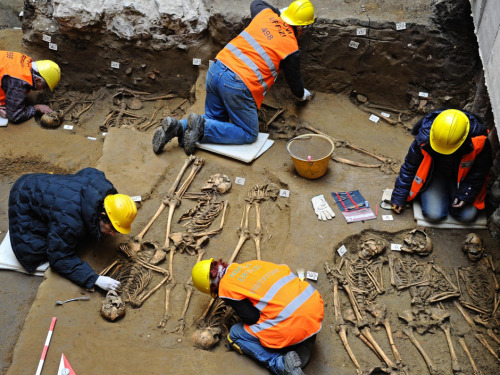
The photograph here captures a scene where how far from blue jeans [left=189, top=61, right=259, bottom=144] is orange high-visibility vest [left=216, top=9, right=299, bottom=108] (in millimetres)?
115

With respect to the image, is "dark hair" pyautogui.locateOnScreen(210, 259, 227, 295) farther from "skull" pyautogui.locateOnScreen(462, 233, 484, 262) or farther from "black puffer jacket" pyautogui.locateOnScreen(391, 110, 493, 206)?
"skull" pyautogui.locateOnScreen(462, 233, 484, 262)

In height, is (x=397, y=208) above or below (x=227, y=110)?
below

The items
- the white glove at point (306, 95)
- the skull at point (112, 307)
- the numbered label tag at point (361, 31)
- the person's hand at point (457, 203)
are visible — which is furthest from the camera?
the white glove at point (306, 95)

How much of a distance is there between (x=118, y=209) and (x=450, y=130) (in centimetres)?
343

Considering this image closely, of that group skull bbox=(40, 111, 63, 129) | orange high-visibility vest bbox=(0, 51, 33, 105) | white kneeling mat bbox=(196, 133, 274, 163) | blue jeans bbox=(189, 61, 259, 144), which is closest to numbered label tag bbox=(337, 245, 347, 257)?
white kneeling mat bbox=(196, 133, 274, 163)

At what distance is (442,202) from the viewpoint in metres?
5.76

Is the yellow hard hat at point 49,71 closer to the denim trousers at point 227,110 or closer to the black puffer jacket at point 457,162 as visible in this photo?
the denim trousers at point 227,110

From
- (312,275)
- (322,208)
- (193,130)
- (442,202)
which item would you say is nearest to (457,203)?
(442,202)

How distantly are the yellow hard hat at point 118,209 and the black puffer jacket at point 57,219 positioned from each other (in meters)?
0.10

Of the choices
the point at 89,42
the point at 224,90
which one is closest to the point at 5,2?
the point at 89,42

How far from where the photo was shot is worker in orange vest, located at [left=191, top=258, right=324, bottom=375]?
442cm

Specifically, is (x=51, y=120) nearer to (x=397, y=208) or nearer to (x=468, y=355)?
(x=397, y=208)

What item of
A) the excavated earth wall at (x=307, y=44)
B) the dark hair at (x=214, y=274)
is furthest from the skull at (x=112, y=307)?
the excavated earth wall at (x=307, y=44)

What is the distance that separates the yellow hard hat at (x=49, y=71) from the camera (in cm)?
726
